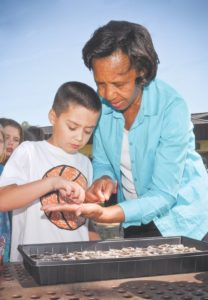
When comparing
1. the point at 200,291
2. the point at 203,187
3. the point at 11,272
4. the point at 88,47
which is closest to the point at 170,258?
the point at 200,291

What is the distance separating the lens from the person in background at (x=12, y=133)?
3.08 meters

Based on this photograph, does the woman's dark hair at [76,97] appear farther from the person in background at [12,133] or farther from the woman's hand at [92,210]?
the person in background at [12,133]

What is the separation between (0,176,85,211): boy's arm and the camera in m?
1.53

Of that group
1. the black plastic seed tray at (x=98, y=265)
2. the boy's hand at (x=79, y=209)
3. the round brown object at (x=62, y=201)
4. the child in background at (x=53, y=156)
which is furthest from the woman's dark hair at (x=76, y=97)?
the black plastic seed tray at (x=98, y=265)

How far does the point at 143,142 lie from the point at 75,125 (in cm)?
30

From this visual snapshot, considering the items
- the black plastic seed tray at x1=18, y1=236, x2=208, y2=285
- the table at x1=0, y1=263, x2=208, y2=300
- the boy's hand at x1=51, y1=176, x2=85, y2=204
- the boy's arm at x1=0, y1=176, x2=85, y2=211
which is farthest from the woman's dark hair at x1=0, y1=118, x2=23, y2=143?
the table at x1=0, y1=263, x2=208, y2=300

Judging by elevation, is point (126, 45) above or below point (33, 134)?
above

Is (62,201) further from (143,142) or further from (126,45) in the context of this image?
(126,45)

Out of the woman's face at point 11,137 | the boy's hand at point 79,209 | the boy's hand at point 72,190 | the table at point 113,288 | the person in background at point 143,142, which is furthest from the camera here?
the woman's face at point 11,137

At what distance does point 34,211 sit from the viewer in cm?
184

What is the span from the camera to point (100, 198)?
5.24 ft

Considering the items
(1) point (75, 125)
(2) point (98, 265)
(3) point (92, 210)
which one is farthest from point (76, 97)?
(2) point (98, 265)

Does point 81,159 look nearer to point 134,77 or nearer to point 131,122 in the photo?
point 131,122

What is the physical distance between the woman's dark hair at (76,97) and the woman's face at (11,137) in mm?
1186
